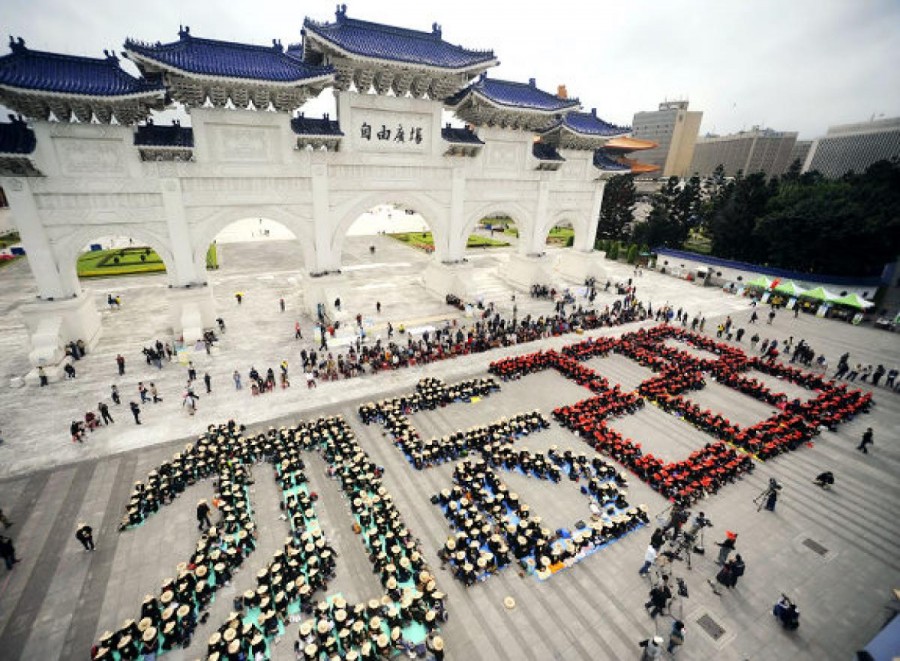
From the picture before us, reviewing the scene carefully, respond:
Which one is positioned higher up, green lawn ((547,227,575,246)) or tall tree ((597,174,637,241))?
tall tree ((597,174,637,241))

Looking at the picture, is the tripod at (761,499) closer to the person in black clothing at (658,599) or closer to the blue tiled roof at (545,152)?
the person in black clothing at (658,599)

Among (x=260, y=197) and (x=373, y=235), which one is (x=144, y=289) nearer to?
(x=260, y=197)

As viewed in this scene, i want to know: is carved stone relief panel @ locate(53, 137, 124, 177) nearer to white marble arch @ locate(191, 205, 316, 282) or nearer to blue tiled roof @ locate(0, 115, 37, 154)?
blue tiled roof @ locate(0, 115, 37, 154)

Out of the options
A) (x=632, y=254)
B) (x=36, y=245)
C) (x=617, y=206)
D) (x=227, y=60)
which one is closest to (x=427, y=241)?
(x=617, y=206)

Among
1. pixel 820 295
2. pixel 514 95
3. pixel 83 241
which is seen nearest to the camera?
pixel 83 241

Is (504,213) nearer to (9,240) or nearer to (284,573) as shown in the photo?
(284,573)

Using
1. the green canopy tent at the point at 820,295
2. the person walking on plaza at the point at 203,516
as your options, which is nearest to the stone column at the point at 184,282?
the person walking on plaza at the point at 203,516

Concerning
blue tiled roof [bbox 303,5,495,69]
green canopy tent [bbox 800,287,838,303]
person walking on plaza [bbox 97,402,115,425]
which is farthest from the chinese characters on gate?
green canopy tent [bbox 800,287,838,303]
